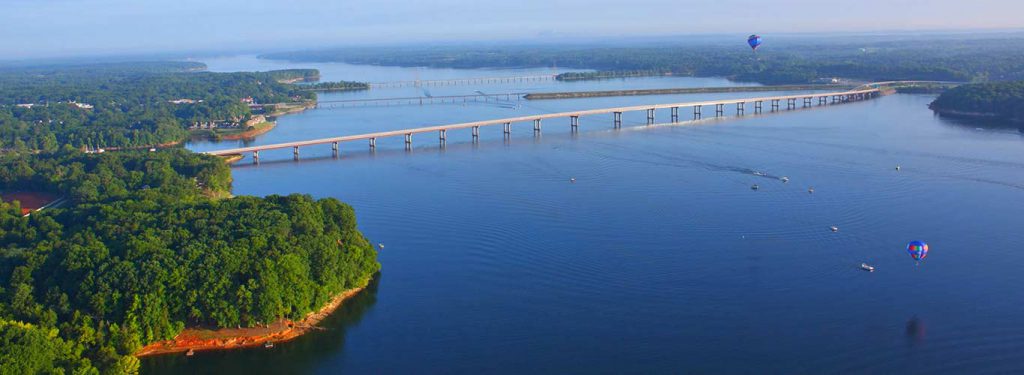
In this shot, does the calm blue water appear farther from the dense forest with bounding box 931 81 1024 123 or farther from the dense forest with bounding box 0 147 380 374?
the dense forest with bounding box 931 81 1024 123

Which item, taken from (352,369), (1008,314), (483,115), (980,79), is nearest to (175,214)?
(352,369)

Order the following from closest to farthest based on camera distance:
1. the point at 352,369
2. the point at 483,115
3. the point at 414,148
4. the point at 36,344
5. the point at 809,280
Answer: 1. the point at 36,344
2. the point at 352,369
3. the point at 809,280
4. the point at 414,148
5. the point at 483,115

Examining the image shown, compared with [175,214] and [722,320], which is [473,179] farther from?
[722,320]

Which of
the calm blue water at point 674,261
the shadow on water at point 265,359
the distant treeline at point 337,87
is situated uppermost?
the distant treeline at point 337,87

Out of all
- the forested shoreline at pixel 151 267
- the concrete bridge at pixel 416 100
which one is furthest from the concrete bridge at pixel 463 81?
the forested shoreline at pixel 151 267

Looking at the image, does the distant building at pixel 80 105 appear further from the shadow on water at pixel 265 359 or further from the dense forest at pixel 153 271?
the shadow on water at pixel 265 359

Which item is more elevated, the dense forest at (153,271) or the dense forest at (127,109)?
the dense forest at (127,109)

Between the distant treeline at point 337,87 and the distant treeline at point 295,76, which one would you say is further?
the distant treeline at point 295,76
